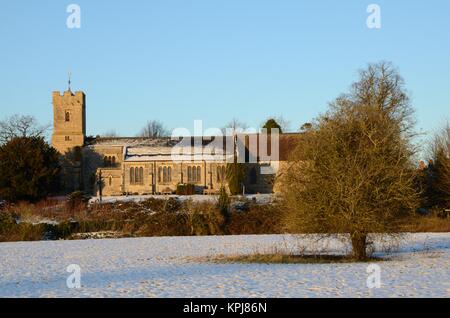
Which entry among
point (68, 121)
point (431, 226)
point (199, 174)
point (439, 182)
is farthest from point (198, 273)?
point (68, 121)

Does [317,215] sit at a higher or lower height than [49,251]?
higher

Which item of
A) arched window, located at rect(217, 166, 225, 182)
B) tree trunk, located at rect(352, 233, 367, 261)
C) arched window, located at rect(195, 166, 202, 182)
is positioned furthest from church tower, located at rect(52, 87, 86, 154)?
tree trunk, located at rect(352, 233, 367, 261)

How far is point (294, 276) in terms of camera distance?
17.2m

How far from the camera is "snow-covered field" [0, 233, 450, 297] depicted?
47.5 ft

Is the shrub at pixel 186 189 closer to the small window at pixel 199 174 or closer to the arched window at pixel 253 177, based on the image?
the small window at pixel 199 174

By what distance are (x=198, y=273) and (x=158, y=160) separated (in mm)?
43699

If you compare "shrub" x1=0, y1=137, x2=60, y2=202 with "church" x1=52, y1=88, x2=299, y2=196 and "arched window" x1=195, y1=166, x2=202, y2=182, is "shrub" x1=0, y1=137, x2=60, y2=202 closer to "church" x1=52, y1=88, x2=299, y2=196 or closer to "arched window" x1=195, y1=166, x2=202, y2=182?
A: "church" x1=52, y1=88, x2=299, y2=196

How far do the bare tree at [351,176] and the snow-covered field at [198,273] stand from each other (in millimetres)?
1526

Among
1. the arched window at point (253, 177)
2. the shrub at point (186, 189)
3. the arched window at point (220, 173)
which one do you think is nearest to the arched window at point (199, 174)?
the arched window at point (220, 173)

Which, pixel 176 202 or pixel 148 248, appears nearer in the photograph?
pixel 148 248
